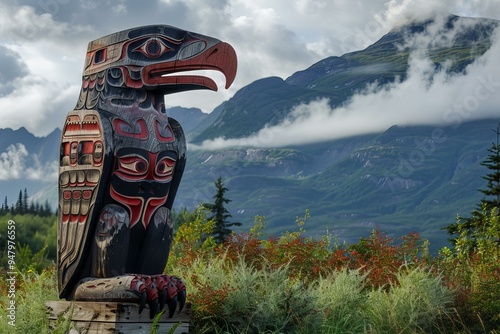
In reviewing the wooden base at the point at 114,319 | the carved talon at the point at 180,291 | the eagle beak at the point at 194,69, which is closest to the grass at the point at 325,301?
the wooden base at the point at 114,319

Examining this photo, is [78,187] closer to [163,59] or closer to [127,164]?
[127,164]

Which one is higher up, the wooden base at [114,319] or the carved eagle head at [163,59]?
the carved eagle head at [163,59]

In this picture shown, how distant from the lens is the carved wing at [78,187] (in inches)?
279

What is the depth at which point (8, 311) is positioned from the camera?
7.97 meters

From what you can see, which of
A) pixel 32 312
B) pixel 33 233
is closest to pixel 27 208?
pixel 33 233

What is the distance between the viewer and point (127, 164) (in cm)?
712

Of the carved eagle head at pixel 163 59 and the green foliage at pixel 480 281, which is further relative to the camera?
the green foliage at pixel 480 281

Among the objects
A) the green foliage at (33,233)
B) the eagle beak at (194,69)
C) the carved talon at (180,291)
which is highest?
the eagle beak at (194,69)

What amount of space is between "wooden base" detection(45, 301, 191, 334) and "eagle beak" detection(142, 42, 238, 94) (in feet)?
7.46

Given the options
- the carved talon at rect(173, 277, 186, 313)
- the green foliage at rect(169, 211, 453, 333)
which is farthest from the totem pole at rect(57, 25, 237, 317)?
the green foliage at rect(169, 211, 453, 333)

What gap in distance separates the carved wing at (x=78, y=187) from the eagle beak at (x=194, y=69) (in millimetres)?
737

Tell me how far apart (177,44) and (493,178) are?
41.2 feet

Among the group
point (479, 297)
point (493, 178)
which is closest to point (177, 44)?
point (479, 297)

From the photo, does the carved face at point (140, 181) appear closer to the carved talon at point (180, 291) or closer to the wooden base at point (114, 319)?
the carved talon at point (180, 291)
